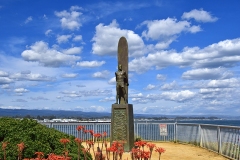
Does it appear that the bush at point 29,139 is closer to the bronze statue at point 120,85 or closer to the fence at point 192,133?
the fence at point 192,133

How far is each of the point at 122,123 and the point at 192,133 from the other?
6.33m

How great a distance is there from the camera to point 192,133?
1847 centimetres

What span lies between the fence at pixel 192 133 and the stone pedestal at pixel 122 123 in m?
0.61

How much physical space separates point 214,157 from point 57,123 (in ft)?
35.1

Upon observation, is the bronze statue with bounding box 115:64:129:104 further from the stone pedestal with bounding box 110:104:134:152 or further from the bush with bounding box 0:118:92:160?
the bush with bounding box 0:118:92:160

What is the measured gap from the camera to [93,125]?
20703 mm

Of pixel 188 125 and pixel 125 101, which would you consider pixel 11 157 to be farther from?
pixel 188 125

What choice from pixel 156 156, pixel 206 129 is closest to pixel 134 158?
pixel 156 156

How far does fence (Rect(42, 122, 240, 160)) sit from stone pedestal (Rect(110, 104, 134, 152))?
61 centimetres

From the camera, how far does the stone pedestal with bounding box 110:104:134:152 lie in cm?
1370

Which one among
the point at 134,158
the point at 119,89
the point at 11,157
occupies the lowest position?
the point at 11,157

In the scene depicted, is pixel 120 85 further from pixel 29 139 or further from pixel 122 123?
pixel 29 139

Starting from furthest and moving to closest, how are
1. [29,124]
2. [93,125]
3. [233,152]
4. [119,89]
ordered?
[93,125], [119,89], [233,152], [29,124]

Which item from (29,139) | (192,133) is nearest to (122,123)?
(192,133)
